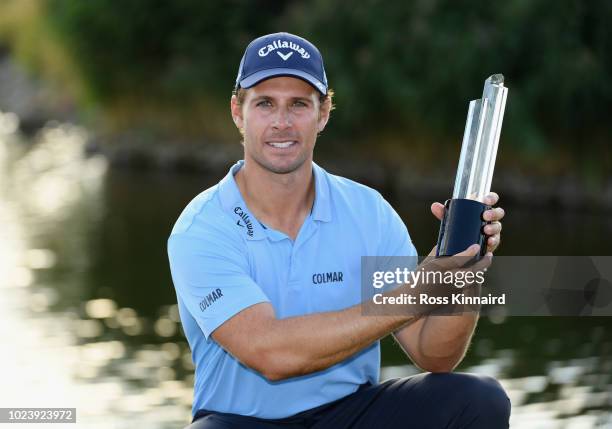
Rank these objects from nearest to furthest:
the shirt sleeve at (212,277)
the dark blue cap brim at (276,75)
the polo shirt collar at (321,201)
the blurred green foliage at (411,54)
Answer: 1. the shirt sleeve at (212,277)
2. the dark blue cap brim at (276,75)
3. the polo shirt collar at (321,201)
4. the blurred green foliage at (411,54)

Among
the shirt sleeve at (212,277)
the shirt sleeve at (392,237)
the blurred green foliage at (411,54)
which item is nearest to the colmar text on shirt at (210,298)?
the shirt sleeve at (212,277)

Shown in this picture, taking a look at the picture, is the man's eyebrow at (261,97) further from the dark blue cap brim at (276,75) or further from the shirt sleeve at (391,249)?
the shirt sleeve at (391,249)

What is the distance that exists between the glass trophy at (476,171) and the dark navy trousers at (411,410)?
0.43 metres

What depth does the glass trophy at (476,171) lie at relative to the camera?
2.57 metres

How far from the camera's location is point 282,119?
2.91 meters

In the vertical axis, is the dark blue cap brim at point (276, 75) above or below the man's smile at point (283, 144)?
above

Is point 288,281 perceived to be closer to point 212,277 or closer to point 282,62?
point 212,277

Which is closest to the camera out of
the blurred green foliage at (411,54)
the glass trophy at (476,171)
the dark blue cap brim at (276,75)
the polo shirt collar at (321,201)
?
the glass trophy at (476,171)

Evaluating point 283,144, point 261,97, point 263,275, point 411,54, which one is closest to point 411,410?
point 263,275

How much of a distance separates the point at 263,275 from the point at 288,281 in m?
0.06

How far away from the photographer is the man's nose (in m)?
2.90

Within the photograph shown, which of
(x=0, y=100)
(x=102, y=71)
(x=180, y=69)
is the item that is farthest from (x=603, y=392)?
(x=0, y=100)

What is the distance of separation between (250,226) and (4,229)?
8761mm

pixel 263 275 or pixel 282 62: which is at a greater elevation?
pixel 282 62
